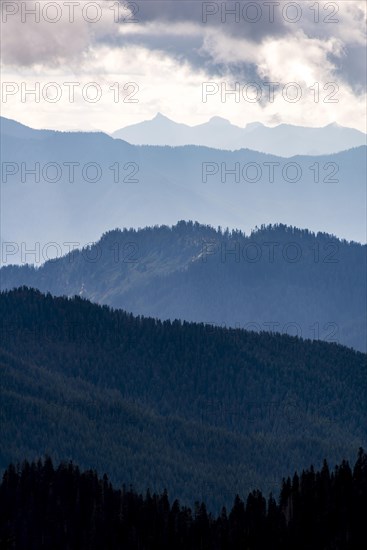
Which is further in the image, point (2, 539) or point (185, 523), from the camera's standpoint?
point (185, 523)

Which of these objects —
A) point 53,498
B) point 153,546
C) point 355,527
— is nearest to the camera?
point 355,527

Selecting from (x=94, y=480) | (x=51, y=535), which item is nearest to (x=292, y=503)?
(x=51, y=535)

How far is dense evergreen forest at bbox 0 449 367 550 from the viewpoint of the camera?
12825 cm

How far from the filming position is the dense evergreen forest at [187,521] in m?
128

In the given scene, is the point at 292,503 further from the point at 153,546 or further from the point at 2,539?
the point at 2,539

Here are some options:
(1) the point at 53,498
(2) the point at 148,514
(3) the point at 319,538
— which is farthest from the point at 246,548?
(1) the point at 53,498

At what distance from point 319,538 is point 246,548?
6.61m

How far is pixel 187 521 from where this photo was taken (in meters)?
142

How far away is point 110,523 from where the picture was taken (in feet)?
472

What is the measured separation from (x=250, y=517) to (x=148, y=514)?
476 inches

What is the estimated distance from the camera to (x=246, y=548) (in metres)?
128

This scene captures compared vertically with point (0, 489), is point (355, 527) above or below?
below

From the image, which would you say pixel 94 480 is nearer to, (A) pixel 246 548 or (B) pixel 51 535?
(B) pixel 51 535

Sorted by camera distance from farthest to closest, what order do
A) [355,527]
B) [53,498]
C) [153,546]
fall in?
[53,498] → [153,546] → [355,527]
